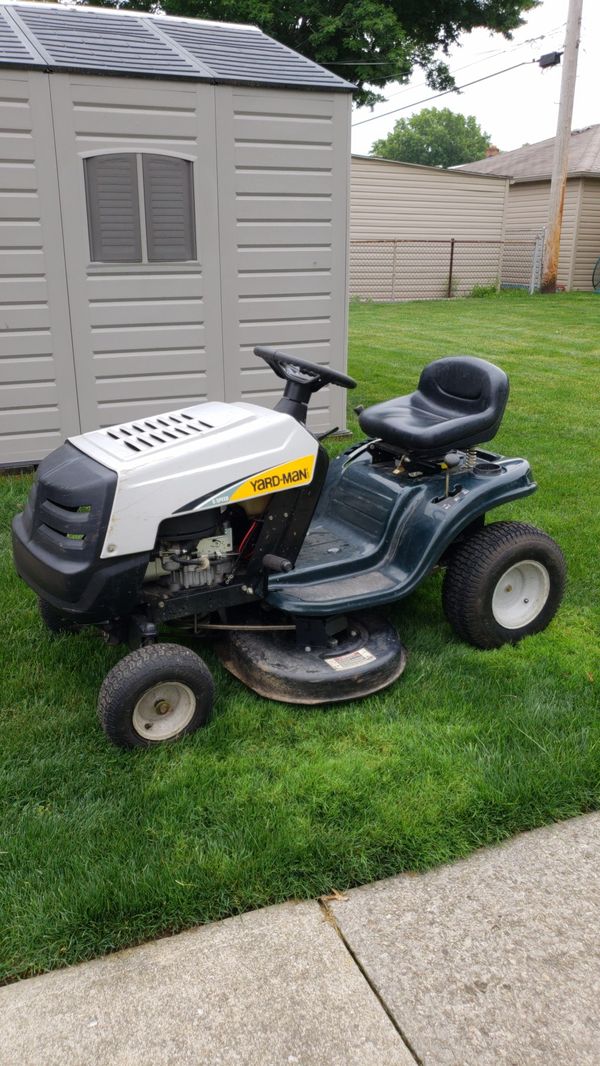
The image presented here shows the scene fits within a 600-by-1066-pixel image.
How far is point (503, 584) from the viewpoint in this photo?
146 inches

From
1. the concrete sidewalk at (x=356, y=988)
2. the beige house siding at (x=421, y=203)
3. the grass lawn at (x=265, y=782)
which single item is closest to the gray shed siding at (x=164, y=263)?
the grass lawn at (x=265, y=782)

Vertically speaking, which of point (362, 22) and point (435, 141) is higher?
point (435, 141)

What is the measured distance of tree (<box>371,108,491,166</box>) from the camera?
87.7 m

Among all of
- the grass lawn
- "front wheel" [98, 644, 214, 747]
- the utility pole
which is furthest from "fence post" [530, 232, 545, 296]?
"front wheel" [98, 644, 214, 747]

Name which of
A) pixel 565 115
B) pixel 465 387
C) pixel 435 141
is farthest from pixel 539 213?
pixel 435 141

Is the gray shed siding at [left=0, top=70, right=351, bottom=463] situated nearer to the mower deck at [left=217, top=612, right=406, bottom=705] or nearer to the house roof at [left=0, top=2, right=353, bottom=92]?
the house roof at [left=0, top=2, right=353, bottom=92]

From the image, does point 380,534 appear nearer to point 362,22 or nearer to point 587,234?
point 362,22

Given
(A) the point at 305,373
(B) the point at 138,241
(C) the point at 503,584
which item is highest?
(B) the point at 138,241

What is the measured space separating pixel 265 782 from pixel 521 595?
1.56 meters

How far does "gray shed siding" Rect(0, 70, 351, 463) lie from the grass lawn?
8.09ft

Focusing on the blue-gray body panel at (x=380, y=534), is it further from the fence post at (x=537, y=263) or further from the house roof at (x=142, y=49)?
the fence post at (x=537, y=263)

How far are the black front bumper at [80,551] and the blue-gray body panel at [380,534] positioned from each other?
622 millimetres

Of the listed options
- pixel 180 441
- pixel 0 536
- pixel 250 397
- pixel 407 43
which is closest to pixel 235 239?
pixel 250 397

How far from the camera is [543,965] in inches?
84.3
